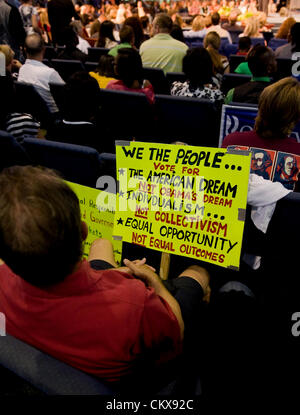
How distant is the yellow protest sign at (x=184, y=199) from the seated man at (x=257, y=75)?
2019 millimetres

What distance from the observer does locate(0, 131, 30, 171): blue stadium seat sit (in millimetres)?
2244

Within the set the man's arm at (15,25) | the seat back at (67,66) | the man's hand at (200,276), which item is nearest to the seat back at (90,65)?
the seat back at (67,66)

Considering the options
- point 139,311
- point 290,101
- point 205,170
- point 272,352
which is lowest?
point 272,352

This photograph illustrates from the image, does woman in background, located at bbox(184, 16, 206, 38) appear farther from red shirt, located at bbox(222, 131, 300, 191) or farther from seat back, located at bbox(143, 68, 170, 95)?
red shirt, located at bbox(222, 131, 300, 191)

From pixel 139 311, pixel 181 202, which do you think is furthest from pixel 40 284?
pixel 181 202

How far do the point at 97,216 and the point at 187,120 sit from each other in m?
1.80

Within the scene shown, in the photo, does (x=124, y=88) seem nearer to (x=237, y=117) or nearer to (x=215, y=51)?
(x=237, y=117)

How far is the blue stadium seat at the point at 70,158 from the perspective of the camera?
6.49 feet

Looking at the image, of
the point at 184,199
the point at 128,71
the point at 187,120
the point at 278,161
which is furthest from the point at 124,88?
the point at 184,199

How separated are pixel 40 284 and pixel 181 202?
709 mm

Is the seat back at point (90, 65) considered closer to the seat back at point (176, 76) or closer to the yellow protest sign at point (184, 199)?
the seat back at point (176, 76)

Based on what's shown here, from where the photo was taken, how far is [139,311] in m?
0.98

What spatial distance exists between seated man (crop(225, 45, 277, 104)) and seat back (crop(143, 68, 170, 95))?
1172 mm
